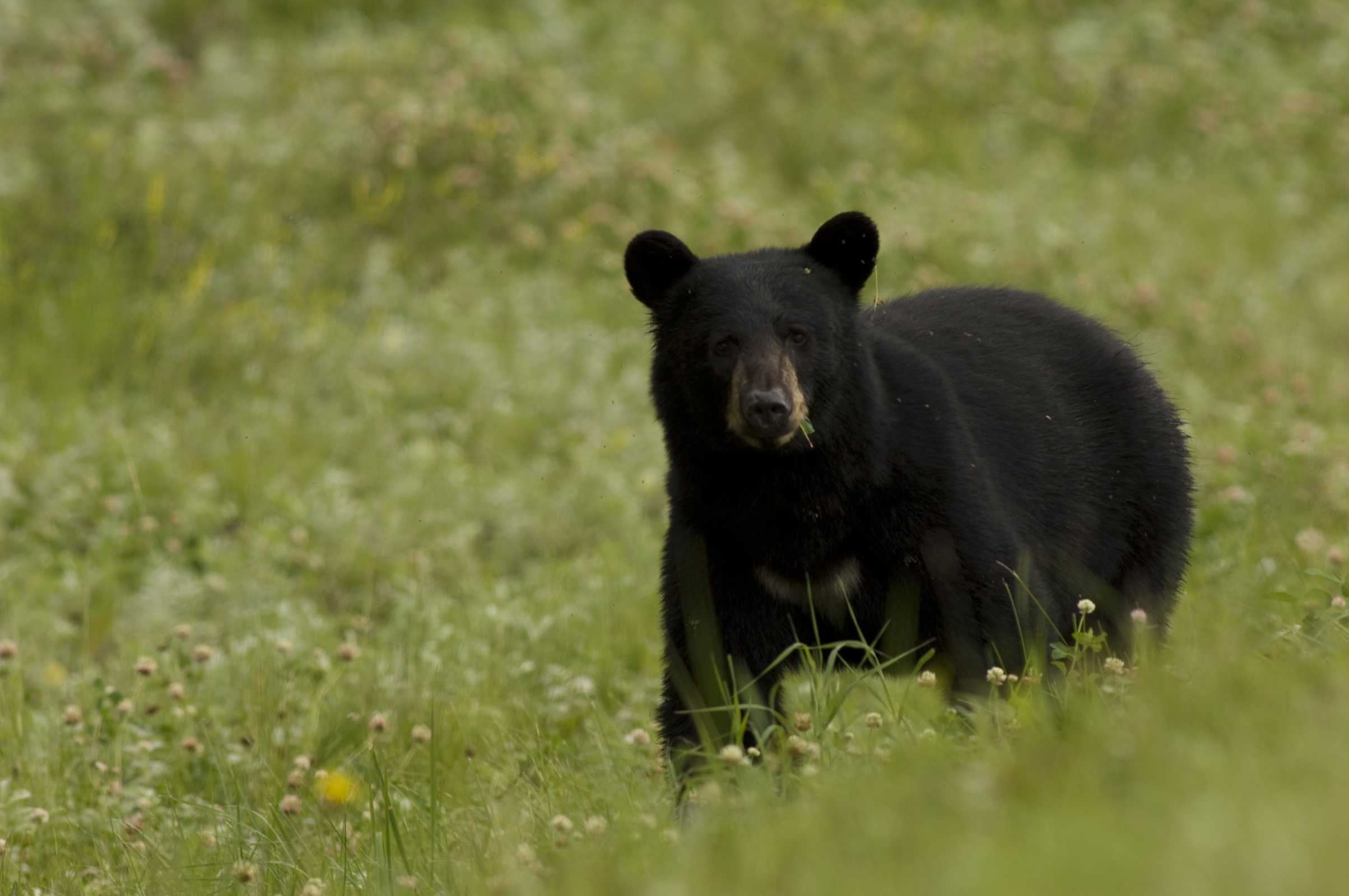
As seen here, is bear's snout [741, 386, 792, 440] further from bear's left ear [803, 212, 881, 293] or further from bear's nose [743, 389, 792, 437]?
bear's left ear [803, 212, 881, 293]

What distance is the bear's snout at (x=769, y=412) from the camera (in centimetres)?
376

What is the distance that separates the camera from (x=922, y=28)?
12.9m

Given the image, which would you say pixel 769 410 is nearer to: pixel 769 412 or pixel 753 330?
pixel 769 412

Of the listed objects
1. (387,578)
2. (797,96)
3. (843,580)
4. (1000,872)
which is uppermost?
(797,96)

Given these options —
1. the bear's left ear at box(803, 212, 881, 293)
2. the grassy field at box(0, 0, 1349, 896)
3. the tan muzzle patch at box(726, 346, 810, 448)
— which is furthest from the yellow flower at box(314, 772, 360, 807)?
A: the bear's left ear at box(803, 212, 881, 293)

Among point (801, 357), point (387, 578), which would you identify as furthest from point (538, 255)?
point (801, 357)

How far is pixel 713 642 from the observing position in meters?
3.92

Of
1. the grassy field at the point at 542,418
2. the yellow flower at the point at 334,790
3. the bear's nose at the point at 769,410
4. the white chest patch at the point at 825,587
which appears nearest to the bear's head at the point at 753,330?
the bear's nose at the point at 769,410

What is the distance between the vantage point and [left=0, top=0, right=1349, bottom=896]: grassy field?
243 centimetres

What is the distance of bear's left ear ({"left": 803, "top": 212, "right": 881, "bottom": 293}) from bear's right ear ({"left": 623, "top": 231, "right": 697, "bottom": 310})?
13.3 inches

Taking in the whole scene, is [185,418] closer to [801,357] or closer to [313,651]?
[313,651]

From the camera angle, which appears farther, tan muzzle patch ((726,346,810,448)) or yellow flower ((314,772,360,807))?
yellow flower ((314,772,360,807))

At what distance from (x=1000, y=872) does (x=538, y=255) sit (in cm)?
824

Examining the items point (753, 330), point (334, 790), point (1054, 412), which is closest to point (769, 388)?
point (753, 330)
